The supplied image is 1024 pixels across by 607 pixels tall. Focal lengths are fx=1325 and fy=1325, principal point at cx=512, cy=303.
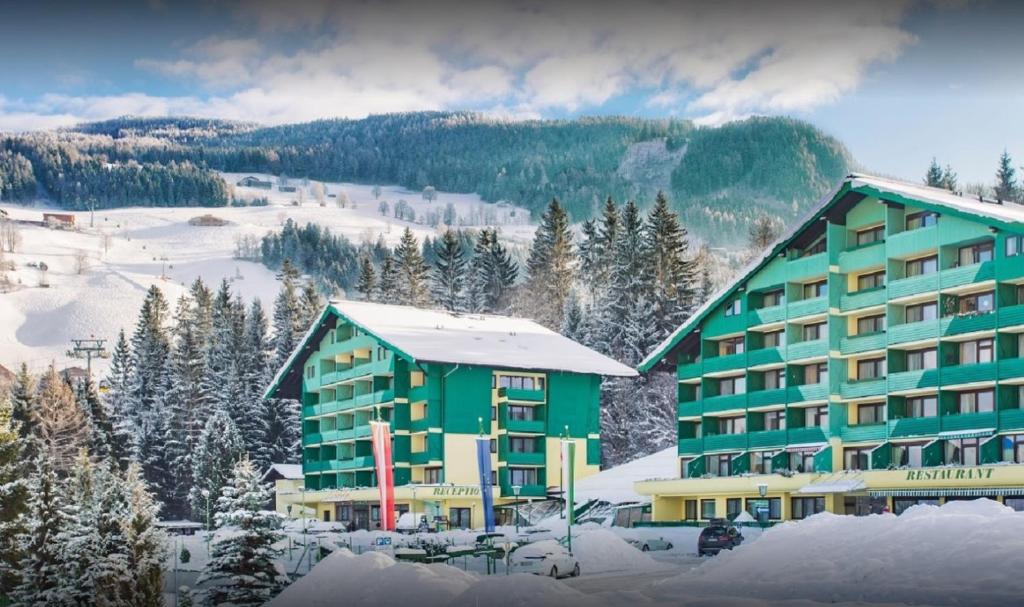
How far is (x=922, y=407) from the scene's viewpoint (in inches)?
2520

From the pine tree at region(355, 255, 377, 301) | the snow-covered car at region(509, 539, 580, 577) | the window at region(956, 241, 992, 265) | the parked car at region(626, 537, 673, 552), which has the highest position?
the pine tree at region(355, 255, 377, 301)

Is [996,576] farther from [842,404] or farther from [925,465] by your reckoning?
[842,404]

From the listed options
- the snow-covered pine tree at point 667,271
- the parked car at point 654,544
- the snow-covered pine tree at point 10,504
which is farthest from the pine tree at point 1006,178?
the snow-covered pine tree at point 10,504

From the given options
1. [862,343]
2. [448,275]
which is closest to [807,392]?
[862,343]

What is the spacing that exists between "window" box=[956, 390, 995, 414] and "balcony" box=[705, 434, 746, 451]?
44.4ft

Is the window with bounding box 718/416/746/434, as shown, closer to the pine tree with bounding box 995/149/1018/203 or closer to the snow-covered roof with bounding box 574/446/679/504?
the snow-covered roof with bounding box 574/446/679/504

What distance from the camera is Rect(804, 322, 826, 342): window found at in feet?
228

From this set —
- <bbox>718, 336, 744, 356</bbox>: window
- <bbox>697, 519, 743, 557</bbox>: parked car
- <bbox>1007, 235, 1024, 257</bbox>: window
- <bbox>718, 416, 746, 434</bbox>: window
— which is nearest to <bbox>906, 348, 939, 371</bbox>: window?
<bbox>1007, 235, 1024, 257</bbox>: window

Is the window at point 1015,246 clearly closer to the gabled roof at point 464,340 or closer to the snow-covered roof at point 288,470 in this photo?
the gabled roof at point 464,340

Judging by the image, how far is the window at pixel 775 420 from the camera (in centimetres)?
7100

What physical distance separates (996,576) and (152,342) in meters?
111

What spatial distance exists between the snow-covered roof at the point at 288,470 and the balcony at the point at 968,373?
56953 millimetres

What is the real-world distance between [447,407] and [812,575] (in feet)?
175

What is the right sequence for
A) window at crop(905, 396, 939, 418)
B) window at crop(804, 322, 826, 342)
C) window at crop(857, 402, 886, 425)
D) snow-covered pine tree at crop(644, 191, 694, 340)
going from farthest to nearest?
snow-covered pine tree at crop(644, 191, 694, 340), window at crop(804, 322, 826, 342), window at crop(857, 402, 886, 425), window at crop(905, 396, 939, 418)
